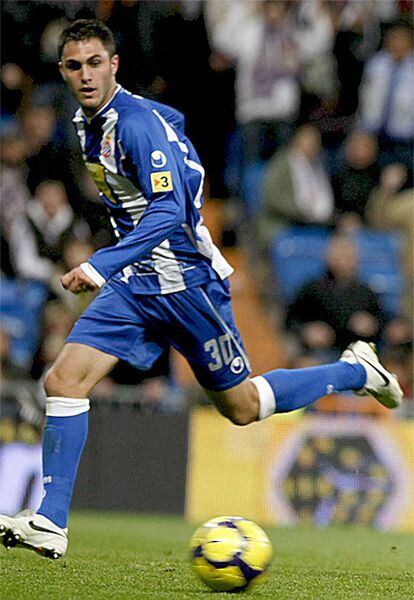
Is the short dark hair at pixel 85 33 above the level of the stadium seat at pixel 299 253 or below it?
above

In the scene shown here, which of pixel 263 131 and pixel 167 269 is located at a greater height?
pixel 167 269

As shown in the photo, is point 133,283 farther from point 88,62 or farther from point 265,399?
point 88,62

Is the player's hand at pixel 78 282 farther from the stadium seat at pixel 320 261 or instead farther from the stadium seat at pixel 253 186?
the stadium seat at pixel 253 186

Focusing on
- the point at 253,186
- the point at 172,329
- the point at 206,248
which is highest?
the point at 206,248

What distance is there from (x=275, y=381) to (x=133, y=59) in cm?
727

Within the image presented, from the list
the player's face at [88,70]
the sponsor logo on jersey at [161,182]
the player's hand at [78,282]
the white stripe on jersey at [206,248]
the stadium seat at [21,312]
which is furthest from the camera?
the stadium seat at [21,312]

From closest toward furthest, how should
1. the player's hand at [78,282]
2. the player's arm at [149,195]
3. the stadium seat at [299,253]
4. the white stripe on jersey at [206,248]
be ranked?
1. the player's hand at [78,282]
2. the player's arm at [149,195]
3. the white stripe on jersey at [206,248]
4. the stadium seat at [299,253]

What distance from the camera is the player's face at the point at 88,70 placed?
6203 millimetres

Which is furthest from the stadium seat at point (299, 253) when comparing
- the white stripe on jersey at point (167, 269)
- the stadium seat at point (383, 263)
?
the white stripe on jersey at point (167, 269)

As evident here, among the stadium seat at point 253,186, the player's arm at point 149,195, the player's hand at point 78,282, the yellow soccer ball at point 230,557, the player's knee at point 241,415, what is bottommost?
the stadium seat at point 253,186

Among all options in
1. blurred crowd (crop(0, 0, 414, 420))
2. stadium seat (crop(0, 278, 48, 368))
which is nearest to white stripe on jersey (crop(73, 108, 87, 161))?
blurred crowd (crop(0, 0, 414, 420))

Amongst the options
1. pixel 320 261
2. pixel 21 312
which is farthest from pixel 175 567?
pixel 320 261

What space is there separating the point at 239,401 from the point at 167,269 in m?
0.82

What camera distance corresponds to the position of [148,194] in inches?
239
